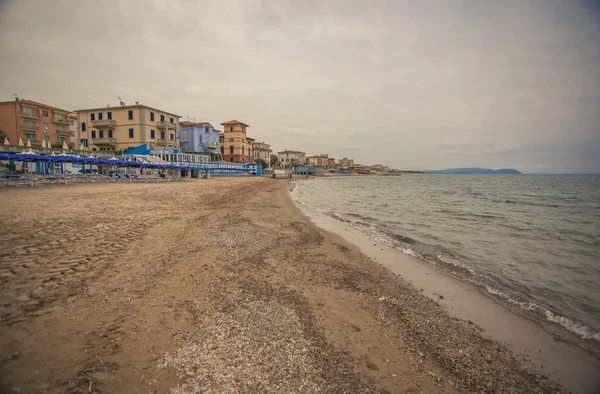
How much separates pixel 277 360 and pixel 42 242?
7.41m

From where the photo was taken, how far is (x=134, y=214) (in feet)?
36.1

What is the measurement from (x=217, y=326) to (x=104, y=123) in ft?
179

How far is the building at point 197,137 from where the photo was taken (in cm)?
5969

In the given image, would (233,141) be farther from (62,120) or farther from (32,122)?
(32,122)

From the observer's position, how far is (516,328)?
4898 millimetres

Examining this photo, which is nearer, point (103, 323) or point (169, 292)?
point (103, 323)

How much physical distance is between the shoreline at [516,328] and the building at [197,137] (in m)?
59.6

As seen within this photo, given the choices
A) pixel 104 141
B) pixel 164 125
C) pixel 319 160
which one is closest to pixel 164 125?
pixel 164 125

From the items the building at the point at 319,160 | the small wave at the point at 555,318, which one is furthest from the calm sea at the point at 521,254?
the building at the point at 319,160

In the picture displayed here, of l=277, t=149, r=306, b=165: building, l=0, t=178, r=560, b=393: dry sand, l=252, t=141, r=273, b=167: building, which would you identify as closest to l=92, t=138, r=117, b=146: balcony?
l=0, t=178, r=560, b=393: dry sand

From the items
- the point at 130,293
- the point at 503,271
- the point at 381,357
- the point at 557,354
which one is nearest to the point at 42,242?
the point at 130,293

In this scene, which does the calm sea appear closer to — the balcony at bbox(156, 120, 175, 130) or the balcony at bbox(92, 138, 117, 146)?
the balcony at bbox(156, 120, 175, 130)

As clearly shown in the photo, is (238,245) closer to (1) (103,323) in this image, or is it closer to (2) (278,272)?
(2) (278,272)

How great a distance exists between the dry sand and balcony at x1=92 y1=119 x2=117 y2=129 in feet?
153
